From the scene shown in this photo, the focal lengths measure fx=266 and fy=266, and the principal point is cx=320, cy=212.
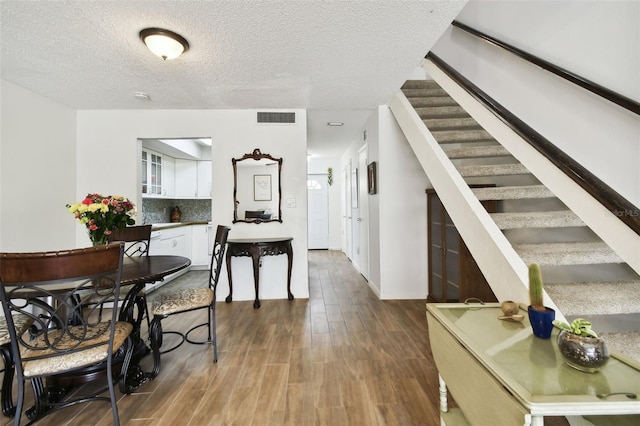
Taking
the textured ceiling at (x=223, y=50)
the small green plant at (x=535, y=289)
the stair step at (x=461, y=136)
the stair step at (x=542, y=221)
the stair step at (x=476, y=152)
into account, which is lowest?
the small green plant at (x=535, y=289)

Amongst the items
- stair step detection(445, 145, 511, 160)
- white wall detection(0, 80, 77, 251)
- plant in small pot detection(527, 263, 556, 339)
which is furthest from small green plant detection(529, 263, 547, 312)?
white wall detection(0, 80, 77, 251)

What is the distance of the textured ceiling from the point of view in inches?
67.2

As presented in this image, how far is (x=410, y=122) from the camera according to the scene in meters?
2.67

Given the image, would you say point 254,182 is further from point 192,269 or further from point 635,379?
point 635,379

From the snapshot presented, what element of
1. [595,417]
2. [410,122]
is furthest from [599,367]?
[410,122]

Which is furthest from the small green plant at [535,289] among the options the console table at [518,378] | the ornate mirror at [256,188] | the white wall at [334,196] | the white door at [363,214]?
the white wall at [334,196]

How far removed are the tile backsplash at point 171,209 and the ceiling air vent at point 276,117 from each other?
107 inches

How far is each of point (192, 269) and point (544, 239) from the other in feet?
16.9

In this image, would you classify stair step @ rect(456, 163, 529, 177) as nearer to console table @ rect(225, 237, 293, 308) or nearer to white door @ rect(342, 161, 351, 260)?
console table @ rect(225, 237, 293, 308)

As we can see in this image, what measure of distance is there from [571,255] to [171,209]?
19.0 ft

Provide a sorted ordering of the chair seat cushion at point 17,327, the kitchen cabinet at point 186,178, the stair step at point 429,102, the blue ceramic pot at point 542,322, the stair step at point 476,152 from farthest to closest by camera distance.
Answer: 1. the kitchen cabinet at point 186,178
2. the stair step at point 429,102
3. the stair step at point 476,152
4. the chair seat cushion at point 17,327
5. the blue ceramic pot at point 542,322

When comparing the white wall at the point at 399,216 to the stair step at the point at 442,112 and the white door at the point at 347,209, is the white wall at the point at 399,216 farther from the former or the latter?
the white door at the point at 347,209

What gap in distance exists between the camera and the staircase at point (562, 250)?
1.27 meters

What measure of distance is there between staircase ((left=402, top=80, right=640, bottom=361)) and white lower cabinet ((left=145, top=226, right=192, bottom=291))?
3.88 m
